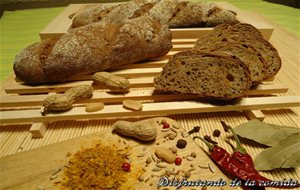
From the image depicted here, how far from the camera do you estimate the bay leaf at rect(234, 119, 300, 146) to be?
1.39m

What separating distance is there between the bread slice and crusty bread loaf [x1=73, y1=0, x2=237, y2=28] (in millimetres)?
806

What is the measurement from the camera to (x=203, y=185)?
1151 millimetres

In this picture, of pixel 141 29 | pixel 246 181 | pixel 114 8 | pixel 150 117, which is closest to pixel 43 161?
pixel 150 117

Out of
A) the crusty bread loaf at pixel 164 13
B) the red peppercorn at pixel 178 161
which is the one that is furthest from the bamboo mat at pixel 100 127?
the crusty bread loaf at pixel 164 13

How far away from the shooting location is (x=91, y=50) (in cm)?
188

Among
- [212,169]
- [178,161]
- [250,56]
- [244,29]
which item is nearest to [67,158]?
[178,161]

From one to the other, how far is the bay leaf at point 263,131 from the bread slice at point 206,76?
0.20 m

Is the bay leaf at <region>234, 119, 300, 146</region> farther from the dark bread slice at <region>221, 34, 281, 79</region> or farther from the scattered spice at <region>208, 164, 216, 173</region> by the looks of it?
the dark bread slice at <region>221, 34, 281, 79</region>

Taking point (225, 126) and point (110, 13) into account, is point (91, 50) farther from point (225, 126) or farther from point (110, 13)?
point (225, 126)

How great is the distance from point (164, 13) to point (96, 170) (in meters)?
1.67

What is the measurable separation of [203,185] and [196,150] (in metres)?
0.20

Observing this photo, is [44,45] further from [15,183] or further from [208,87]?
[208,87]

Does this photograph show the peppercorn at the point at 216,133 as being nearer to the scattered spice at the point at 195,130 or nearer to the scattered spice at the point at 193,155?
the scattered spice at the point at 195,130

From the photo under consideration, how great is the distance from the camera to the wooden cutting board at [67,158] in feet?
3.87
